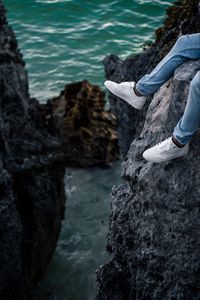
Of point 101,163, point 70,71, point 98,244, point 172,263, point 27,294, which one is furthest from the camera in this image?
point 70,71

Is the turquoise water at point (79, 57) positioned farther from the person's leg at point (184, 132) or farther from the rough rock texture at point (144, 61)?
the person's leg at point (184, 132)

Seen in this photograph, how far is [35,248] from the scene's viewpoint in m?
11.7

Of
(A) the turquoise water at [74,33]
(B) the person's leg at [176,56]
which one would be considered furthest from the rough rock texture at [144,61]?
(A) the turquoise water at [74,33]

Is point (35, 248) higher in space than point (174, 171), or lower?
lower

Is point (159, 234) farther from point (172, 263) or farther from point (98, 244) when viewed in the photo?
point (98, 244)

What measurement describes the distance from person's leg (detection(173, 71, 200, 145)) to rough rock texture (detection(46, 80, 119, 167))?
1049cm

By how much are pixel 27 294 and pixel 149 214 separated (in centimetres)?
609

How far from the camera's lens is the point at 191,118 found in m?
6.28

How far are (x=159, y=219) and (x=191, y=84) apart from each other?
185 cm

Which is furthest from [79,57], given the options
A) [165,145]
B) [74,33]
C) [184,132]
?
[184,132]

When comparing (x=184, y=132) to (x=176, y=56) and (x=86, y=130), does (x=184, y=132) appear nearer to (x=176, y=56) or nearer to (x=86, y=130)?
(x=176, y=56)

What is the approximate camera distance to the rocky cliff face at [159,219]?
20.9 ft

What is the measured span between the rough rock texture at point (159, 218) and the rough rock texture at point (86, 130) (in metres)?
9.49

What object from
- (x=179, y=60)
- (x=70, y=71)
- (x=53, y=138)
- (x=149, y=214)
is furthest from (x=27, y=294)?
(x=70, y=71)
